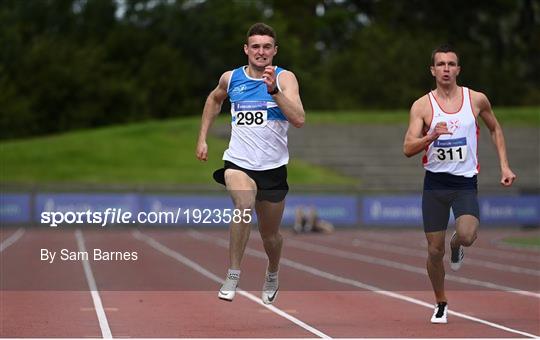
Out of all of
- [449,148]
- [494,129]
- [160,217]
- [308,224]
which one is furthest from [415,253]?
[449,148]

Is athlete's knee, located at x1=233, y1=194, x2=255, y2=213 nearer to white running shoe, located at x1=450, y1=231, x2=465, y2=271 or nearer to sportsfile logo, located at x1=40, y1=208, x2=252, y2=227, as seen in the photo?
sportsfile logo, located at x1=40, y1=208, x2=252, y2=227

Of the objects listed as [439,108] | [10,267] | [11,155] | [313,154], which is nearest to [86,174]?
[11,155]

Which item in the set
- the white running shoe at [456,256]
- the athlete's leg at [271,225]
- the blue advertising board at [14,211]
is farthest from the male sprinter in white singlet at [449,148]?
the blue advertising board at [14,211]

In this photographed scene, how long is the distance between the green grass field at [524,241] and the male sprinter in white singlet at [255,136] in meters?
18.4

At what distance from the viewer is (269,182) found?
1023 cm

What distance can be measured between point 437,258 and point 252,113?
2319 millimetres

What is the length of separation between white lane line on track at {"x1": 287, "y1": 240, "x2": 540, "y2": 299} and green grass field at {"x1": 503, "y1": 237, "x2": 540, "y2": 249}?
4.25 m

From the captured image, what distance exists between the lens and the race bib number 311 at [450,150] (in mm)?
10625

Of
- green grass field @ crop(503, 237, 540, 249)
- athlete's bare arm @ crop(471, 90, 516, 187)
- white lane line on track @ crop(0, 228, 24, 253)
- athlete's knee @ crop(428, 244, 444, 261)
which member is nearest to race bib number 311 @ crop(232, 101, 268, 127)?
athlete's bare arm @ crop(471, 90, 516, 187)

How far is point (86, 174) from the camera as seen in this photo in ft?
140

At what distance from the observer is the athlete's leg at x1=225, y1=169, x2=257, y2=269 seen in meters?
9.98

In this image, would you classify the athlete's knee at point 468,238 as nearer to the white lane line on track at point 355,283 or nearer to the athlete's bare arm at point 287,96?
the white lane line on track at point 355,283

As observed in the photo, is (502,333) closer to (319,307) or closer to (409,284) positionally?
(319,307)

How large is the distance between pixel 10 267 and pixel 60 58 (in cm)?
3825
